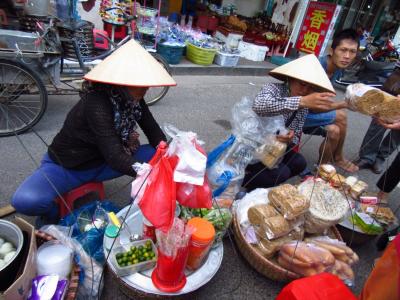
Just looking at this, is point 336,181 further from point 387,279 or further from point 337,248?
point 387,279

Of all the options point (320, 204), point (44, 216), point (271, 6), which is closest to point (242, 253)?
point (320, 204)

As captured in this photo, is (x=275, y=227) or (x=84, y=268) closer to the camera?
(x=84, y=268)

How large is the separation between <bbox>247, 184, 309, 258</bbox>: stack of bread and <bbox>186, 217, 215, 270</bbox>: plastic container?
16.0 inches

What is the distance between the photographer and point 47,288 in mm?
1294

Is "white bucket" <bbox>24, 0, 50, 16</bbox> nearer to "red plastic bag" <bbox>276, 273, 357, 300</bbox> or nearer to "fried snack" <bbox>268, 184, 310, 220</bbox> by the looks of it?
"fried snack" <bbox>268, 184, 310, 220</bbox>

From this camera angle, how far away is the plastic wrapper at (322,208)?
189cm

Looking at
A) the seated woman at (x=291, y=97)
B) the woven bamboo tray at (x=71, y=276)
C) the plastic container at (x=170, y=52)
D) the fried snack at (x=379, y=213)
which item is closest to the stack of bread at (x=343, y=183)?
the fried snack at (x=379, y=213)

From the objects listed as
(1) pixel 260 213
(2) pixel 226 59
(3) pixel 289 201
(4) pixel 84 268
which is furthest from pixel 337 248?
(2) pixel 226 59

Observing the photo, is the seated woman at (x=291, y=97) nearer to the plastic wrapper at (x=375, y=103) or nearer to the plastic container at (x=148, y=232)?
the plastic wrapper at (x=375, y=103)

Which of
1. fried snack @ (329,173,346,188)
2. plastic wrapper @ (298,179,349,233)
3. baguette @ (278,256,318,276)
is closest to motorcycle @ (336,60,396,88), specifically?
fried snack @ (329,173,346,188)

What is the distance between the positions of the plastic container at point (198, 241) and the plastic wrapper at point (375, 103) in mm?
1327

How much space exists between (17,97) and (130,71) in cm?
201

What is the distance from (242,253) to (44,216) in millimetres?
1358

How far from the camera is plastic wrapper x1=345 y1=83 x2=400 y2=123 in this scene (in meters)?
1.93
